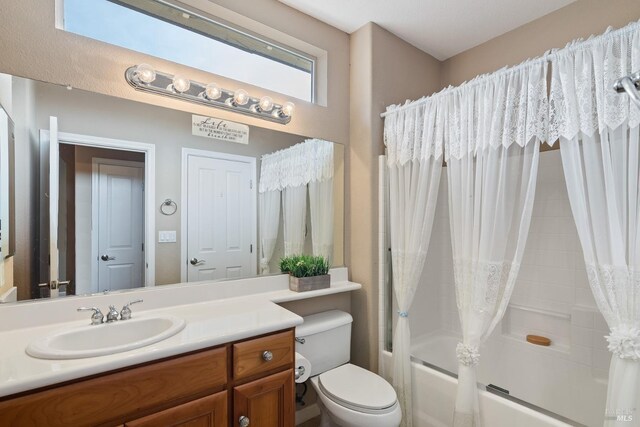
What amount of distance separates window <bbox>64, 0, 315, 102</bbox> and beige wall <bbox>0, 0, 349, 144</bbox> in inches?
3.4

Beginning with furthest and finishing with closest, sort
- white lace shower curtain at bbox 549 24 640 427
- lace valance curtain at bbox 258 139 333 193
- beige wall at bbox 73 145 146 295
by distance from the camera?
lace valance curtain at bbox 258 139 333 193
beige wall at bbox 73 145 146 295
white lace shower curtain at bbox 549 24 640 427

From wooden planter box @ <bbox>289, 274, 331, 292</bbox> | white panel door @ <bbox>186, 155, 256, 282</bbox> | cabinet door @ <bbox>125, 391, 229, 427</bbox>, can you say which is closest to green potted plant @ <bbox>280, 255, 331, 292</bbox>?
wooden planter box @ <bbox>289, 274, 331, 292</bbox>

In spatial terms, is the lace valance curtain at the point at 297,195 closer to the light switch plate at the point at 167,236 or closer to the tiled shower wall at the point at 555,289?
the light switch plate at the point at 167,236

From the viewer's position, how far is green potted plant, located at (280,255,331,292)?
196cm

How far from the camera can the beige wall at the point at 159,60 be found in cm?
129

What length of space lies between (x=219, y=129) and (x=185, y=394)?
4.34 feet

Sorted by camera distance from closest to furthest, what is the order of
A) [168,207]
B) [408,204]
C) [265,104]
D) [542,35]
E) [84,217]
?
[84,217], [168,207], [265,104], [408,204], [542,35]

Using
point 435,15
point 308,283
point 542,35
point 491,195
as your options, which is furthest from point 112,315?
point 542,35

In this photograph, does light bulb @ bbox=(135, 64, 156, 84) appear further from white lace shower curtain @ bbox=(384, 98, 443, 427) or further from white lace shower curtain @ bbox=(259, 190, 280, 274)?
white lace shower curtain @ bbox=(384, 98, 443, 427)

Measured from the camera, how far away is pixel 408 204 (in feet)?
6.56

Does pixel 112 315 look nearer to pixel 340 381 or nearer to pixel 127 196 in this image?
pixel 127 196

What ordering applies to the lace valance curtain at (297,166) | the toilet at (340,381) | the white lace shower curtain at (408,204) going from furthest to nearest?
the lace valance curtain at (297,166) → the white lace shower curtain at (408,204) → the toilet at (340,381)

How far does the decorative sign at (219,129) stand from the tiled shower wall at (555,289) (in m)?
1.31

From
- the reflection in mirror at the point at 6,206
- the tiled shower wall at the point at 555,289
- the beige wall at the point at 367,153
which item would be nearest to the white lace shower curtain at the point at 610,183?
the tiled shower wall at the point at 555,289
